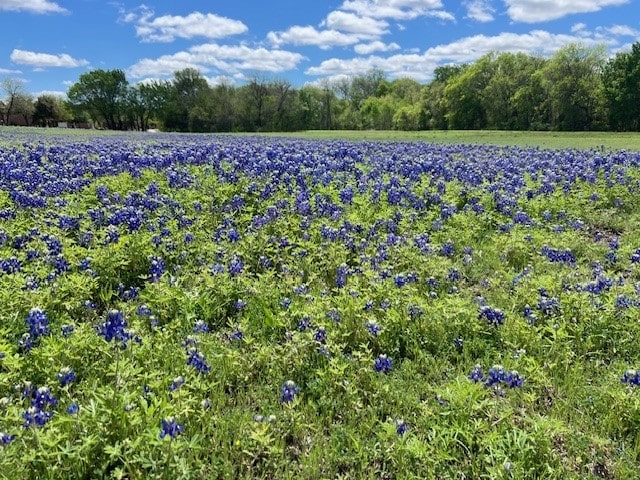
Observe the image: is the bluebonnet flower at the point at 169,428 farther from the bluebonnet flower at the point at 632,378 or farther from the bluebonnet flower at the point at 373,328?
the bluebonnet flower at the point at 632,378

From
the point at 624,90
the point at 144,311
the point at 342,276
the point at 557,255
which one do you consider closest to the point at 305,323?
the point at 342,276

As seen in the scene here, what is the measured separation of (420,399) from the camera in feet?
11.3

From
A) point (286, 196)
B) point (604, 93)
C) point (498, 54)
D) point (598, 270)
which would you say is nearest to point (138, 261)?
point (286, 196)

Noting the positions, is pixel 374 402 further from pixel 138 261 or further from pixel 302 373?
pixel 138 261

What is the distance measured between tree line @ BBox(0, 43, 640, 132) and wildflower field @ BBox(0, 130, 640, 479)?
60430mm

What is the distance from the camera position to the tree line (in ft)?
197

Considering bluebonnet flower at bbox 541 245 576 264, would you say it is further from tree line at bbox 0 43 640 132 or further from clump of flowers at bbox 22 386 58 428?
tree line at bbox 0 43 640 132

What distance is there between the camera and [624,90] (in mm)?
56781

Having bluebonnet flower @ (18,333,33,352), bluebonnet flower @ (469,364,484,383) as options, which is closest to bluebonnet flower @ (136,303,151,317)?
bluebonnet flower @ (18,333,33,352)

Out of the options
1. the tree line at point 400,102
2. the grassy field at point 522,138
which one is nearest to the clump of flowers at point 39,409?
the grassy field at point 522,138

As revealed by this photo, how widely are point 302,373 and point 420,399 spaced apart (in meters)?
0.86

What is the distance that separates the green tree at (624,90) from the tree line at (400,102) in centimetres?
11

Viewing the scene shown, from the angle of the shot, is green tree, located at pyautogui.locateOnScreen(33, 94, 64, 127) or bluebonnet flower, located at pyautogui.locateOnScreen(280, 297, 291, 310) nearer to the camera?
bluebonnet flower, located at pyautogui.locateOnScreen(280, 297, 291, 310)

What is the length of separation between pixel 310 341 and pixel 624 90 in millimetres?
65696
